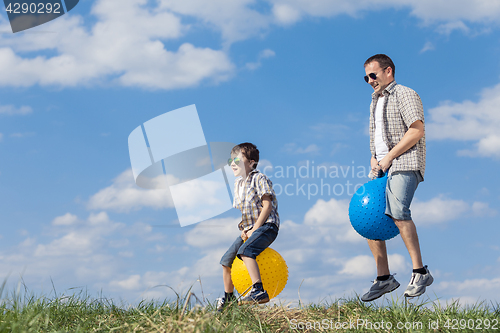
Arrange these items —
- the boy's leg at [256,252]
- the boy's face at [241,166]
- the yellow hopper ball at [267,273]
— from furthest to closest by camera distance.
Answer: the boy's face at [241,166]
the yellow hopper ball at [267,273]
the boy's leg at [256,252]

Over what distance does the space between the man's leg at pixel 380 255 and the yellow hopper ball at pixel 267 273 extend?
4.21 ft

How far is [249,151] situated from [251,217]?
3.18ft

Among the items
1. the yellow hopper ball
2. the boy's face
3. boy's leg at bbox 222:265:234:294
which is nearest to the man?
the yellow hopper ball

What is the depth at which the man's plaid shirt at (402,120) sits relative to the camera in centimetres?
576

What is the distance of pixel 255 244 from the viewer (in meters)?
6.13

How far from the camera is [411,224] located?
564 cm

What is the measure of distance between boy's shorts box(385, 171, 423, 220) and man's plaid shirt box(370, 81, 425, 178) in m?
0.09

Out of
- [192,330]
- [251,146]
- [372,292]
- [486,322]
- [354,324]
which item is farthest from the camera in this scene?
[251,146]

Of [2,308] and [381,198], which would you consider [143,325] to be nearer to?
[2,308]

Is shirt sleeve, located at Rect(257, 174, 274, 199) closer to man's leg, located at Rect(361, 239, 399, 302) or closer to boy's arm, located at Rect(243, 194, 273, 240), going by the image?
boy's arm, located at Rect(243, 194, 273, 240)

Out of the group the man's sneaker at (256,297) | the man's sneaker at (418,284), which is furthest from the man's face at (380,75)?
the man's sneaker at (256,297)

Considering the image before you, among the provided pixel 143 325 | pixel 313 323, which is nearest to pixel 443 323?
pixel 313 323

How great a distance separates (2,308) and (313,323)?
12.1ft

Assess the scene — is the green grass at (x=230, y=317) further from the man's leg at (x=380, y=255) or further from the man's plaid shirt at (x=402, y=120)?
the man's plaid shirt at (x=402, y=120)
